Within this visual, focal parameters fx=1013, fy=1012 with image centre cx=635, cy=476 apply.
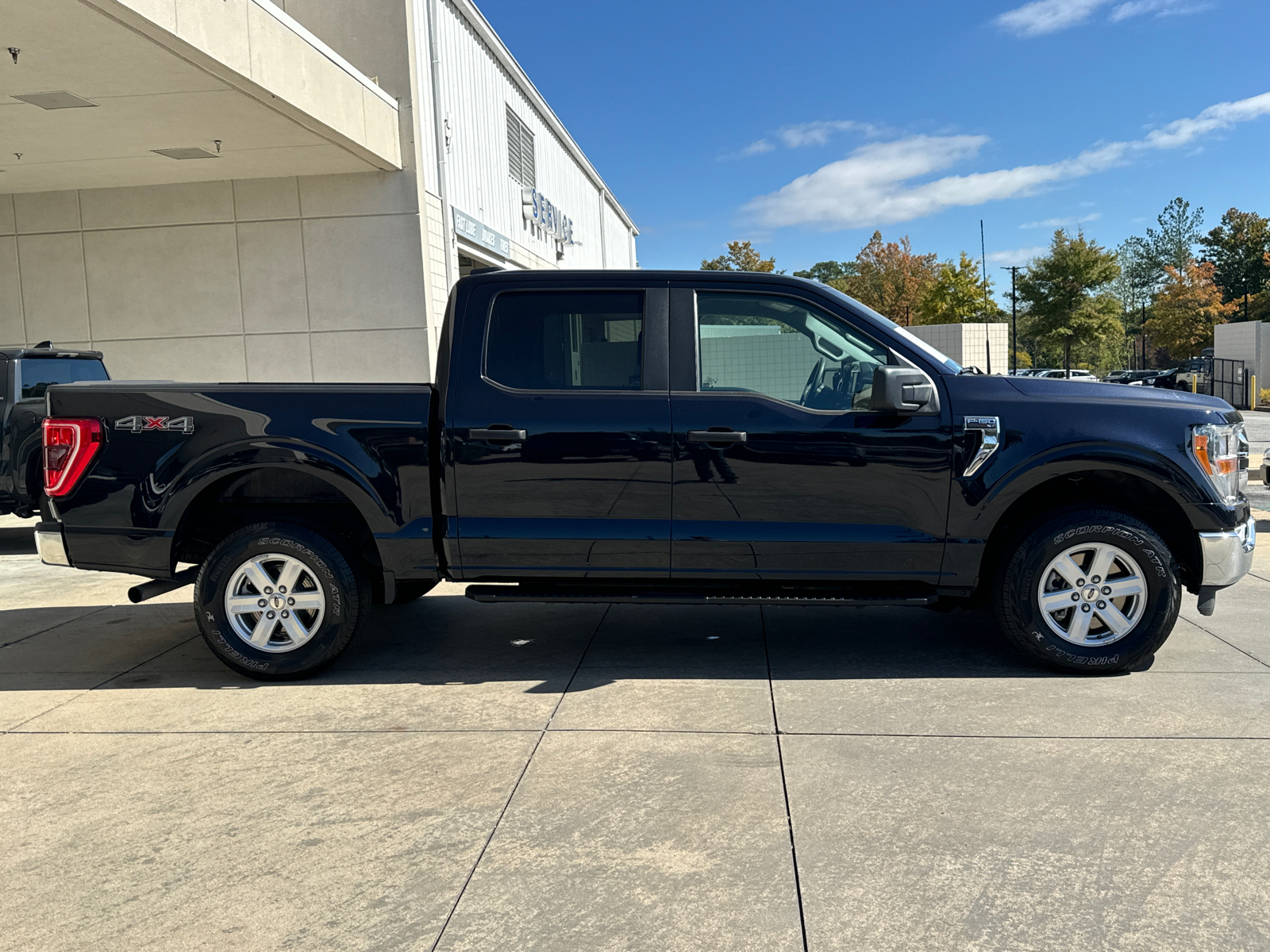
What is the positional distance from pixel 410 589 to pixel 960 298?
173ft

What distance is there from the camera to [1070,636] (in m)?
4.84

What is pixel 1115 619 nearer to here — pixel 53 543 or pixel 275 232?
pixel 53 543

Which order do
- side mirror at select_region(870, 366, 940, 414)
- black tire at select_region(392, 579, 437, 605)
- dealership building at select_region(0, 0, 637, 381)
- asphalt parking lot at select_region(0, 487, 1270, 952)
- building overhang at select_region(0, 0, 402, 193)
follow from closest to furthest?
asphalt parking lot at select_region(0, 487, 1270, 952)
side mirror at select_region(870, 366, 940, 414)
black tire at select_region(392, 579, 437, 605)
building overhang at select_region(0, 0, 402, 193)
dealership building at select_region(0, 0, 637, 381)

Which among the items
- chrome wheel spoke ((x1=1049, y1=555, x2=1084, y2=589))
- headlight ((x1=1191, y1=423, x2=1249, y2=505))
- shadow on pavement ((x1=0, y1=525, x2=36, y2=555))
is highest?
headlight ((x1=1191, y1=423, x2=1249, y2=505))

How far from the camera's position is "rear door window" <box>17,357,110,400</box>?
30.6 ft

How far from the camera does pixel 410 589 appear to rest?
587 centimetres

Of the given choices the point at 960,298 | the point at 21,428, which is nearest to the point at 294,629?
the point at 21,428

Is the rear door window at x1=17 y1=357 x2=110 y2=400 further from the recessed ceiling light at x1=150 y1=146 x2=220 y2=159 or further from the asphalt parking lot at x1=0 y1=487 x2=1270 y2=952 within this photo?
the asphalt parking lot at x1=0 y1=487 x2=1270 y2=952

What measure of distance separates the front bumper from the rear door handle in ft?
7.12

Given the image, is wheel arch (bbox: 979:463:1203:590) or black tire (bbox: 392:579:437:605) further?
black tire (bbox: 392:579:437:605)

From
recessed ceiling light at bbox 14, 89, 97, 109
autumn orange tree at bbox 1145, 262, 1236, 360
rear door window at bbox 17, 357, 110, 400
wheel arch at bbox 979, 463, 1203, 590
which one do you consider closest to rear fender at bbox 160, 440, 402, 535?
wheel arch at bbox 979, 463, 1203, 590

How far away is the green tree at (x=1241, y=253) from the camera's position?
60.2m

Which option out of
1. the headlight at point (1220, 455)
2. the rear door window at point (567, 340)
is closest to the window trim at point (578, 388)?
the rear door window at point (567, 340)

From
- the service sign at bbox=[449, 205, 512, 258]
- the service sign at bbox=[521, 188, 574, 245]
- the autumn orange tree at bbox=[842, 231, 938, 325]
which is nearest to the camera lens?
the service sign at bbox=[449, 205, 512, 258]
